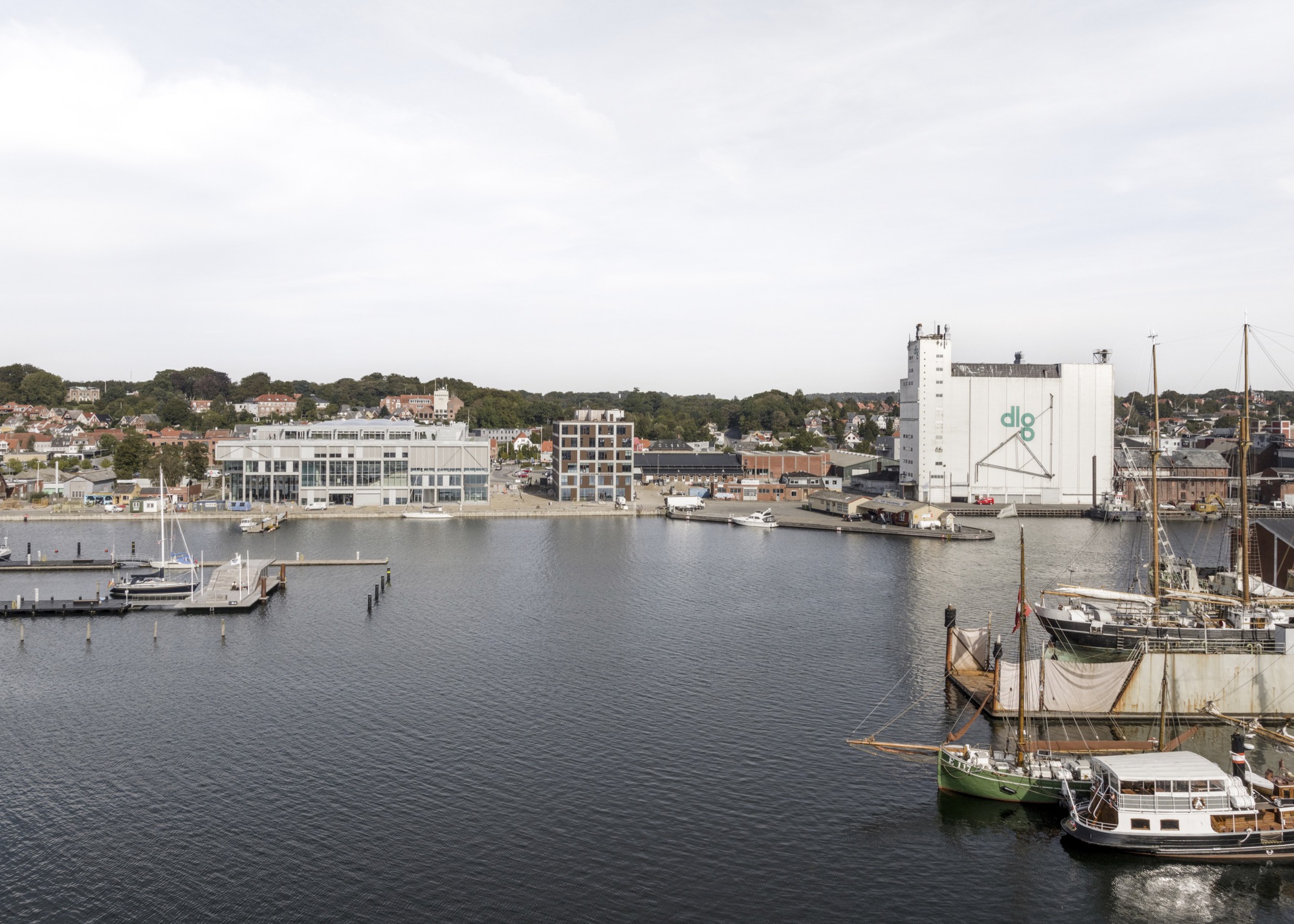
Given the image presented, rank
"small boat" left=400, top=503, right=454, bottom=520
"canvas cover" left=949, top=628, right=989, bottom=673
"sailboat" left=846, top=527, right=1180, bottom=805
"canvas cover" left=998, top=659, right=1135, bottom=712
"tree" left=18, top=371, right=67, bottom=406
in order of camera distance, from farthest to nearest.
Result: "tree" left=18, top=371, right=67, bottom=406 → "small boat" left=400, top=503, right=454, bottom=520 → "canvas cover" left=949, top=628, right=989, bottom=673 → "canvas cover" left=998, top=659, right=1135, bottom=712 → "sailboat" left=846, top=527, right=1180, bottom=805

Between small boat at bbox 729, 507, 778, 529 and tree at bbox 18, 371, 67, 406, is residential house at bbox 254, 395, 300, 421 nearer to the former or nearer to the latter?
tree at bbox 18, 371, 67, 406

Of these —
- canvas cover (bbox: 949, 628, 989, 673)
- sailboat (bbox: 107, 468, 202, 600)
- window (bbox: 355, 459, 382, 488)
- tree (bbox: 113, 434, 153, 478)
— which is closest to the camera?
canvas cover (bbox: 949, 628, 989, 673)

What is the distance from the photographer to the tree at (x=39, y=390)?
151500mm

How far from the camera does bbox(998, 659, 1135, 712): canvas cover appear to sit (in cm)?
2367

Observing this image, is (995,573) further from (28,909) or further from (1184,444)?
(1184,444)

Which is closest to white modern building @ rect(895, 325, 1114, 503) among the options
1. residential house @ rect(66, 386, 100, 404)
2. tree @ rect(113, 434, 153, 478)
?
tree @ rect(113, 434, 153, 478)

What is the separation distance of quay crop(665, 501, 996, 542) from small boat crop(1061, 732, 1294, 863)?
4250 centimetres

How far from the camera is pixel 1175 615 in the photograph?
27.2 meters

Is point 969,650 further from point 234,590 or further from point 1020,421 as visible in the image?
point 1020,421

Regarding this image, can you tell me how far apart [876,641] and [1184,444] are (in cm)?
9673

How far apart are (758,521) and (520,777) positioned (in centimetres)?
4677

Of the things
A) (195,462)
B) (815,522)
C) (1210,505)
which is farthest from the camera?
(195,462)

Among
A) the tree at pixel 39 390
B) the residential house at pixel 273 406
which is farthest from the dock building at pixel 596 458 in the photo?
the tree at pixel 39 390

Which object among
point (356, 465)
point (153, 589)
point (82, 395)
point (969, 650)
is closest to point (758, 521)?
point (356, 465)
